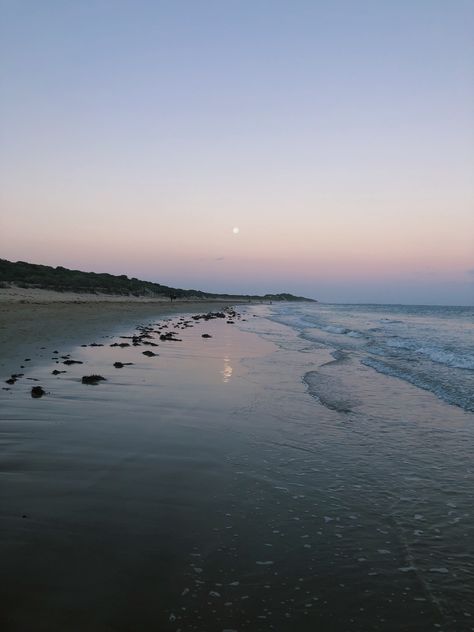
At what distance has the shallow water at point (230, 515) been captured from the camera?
10.8ft

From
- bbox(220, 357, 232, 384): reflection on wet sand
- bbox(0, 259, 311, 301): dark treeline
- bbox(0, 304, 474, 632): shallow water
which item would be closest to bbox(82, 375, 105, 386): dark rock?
bbox(0, 304, 474, 632): shallow water

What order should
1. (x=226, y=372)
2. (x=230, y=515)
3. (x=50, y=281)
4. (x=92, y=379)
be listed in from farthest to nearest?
(x=50, y=281) → (x=226, y=372) → (x=92, y=379) → (x=230, y=515)

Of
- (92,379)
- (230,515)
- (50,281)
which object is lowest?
(230,515)

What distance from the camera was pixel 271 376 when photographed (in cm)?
1424

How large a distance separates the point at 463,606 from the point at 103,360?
13086mm

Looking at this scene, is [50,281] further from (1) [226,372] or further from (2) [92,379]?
(2) [92,379]

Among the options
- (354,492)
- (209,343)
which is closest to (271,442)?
(354,492)

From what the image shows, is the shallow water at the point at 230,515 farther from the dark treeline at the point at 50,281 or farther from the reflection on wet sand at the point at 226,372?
the dark treeline at the point at 50,281

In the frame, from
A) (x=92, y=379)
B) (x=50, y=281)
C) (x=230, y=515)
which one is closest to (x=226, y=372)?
(x=92, y=379)

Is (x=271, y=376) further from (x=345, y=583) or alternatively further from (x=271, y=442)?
(x=345, y=583)

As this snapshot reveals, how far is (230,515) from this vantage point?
4.79m

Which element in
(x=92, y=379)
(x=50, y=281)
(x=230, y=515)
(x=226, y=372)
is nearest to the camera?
(x=230, y=515)

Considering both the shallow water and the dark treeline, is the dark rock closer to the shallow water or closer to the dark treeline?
the shallow water

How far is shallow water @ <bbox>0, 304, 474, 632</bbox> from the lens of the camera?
10.8 ft
